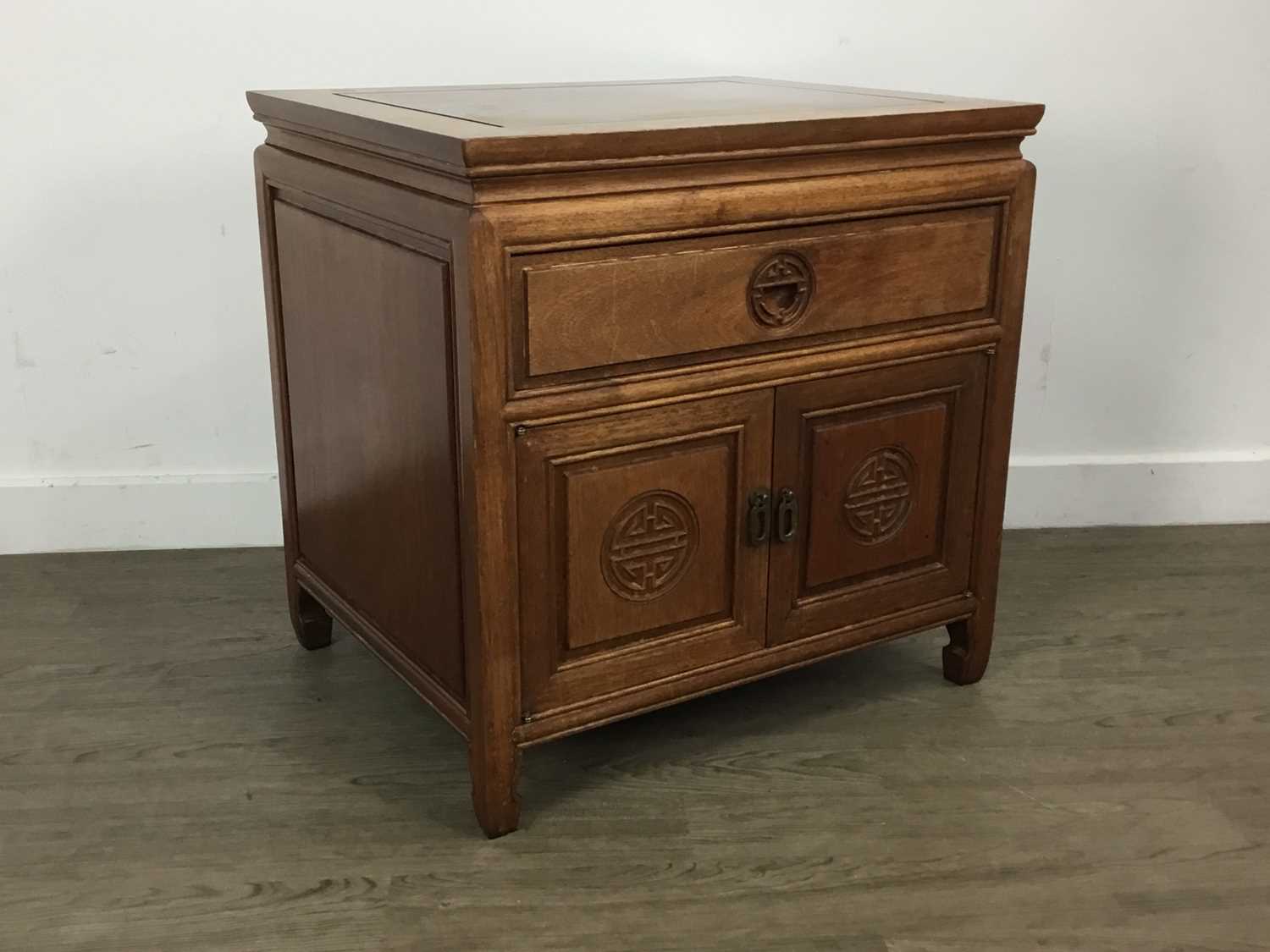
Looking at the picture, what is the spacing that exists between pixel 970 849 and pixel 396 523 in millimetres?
764

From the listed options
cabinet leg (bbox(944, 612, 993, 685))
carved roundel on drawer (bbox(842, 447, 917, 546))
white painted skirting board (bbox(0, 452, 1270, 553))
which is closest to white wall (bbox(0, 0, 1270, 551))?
white painted skirting board (bbox(0, 452, 1270, 553))

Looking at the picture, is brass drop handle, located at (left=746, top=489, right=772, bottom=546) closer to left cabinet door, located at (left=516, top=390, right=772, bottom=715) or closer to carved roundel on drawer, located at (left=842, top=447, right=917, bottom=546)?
left cabinet door, located at (left=516, top=390, right=772, bottom=715)

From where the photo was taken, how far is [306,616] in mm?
2031

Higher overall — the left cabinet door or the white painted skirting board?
the left cabinet door

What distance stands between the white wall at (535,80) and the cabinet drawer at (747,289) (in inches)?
27.8

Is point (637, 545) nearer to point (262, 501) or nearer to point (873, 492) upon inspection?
point (873, 492)

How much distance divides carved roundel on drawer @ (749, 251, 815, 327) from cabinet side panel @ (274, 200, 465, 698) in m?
0.36

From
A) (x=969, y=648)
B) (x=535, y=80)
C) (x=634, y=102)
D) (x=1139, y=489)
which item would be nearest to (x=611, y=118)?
(x=634, y=102)

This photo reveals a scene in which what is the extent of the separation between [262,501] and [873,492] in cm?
113

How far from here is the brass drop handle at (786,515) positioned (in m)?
1.67

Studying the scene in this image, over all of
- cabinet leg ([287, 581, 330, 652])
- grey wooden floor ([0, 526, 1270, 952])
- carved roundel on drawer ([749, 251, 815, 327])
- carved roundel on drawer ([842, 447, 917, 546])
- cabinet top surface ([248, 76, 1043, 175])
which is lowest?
grey wooden floor ([0, 526, 1270, 952])

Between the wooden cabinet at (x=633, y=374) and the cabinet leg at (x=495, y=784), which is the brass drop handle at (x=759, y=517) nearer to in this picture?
the wooden cabinet at (x=633, y=374)

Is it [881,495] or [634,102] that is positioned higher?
[634,102]

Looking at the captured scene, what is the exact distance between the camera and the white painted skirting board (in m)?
2.33
